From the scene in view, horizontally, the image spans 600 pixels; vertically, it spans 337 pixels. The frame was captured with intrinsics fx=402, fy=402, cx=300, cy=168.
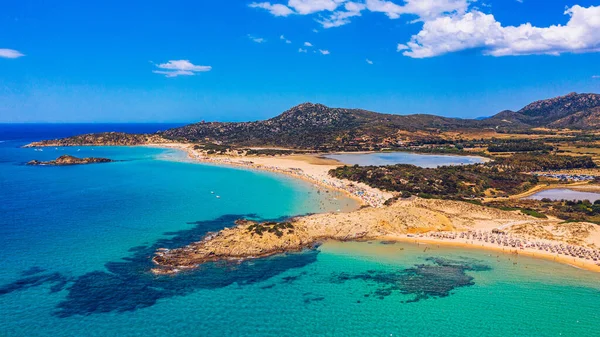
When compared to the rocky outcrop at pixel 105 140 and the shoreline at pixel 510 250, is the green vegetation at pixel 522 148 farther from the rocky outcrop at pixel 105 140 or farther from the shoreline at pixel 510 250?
the rocky outcrop at pixel 105 140

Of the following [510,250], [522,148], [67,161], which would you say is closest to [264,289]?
[510,250]

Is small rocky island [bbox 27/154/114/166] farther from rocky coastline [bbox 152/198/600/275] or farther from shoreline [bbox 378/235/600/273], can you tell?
shoreline [bbox 378/235/600/273]

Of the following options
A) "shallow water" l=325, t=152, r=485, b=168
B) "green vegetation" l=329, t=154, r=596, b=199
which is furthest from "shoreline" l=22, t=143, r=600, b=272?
"shallow water" l=325, t=152, r=485, b=168

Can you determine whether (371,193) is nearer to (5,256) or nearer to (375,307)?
(375,307)

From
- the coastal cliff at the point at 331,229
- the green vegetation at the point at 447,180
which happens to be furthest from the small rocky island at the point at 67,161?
the coastal cliff at the point at 331,229

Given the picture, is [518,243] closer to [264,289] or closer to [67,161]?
[264,289]

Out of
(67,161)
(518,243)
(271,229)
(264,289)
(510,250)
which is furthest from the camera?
(67,161)

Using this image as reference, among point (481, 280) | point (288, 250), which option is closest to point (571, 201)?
point (481, 280)
